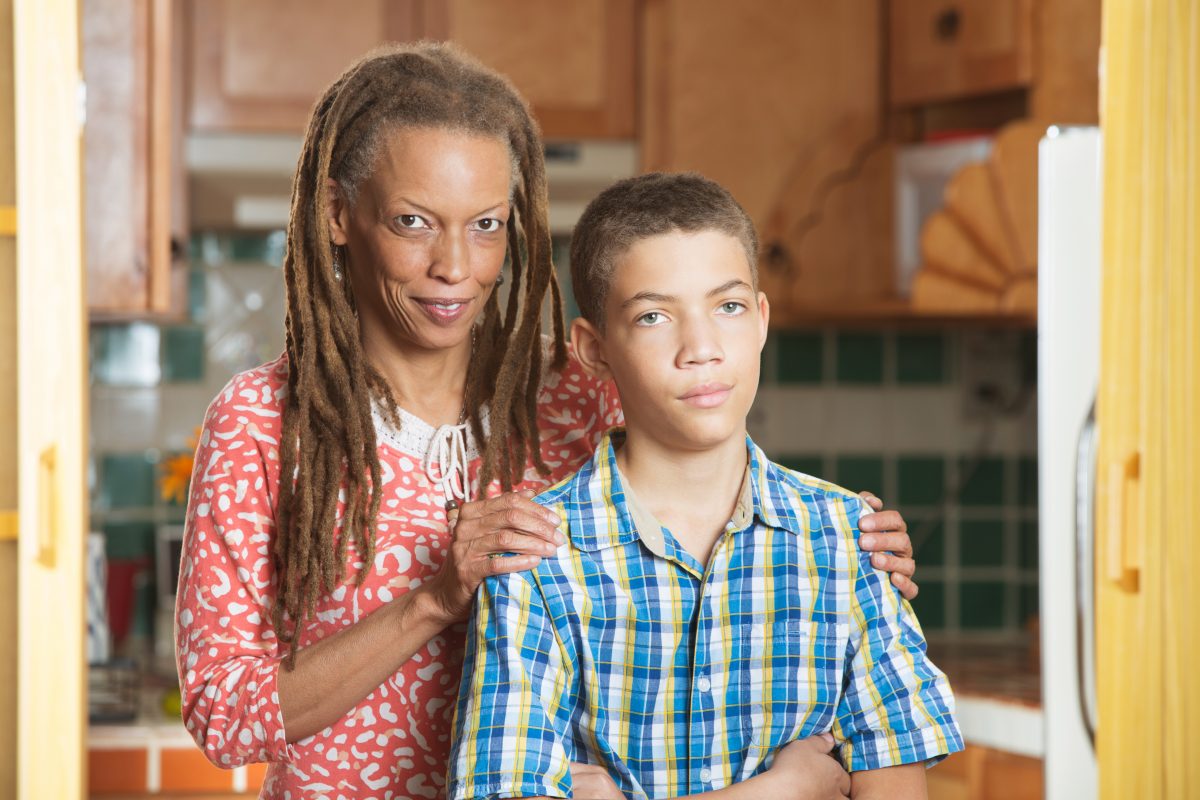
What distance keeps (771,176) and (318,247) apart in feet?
5.74

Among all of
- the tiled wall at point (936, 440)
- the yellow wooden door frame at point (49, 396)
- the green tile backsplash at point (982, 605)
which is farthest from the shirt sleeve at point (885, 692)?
the green tile backsplash at point (982, 605)

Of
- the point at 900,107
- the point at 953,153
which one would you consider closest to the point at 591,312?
the point at 953,153

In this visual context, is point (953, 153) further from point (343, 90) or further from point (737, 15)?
point (343, 90)

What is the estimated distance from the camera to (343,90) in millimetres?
1184

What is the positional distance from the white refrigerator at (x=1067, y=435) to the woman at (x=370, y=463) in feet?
3.43

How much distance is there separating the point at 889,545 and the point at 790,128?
1.85 metres

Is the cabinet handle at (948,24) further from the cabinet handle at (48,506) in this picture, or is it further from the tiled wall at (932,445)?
the cabinet handle at (48,506)

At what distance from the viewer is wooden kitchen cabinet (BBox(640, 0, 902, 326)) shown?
2.79 meters

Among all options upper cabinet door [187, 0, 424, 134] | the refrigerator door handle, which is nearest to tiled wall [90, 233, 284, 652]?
upper cabinet door [187, 0, 424, 134]

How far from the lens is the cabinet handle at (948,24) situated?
8.81ft

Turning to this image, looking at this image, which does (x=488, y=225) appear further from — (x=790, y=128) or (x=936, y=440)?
(x=936, y=440)

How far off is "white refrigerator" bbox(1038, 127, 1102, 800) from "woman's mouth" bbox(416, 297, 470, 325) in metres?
1.21

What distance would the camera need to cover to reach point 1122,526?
5.21ft

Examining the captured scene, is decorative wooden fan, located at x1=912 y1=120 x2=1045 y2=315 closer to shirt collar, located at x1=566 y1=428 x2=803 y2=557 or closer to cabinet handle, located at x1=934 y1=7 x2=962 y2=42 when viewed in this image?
cabinet handle, located at x1=934 y1=7 x2=962 y2=42
